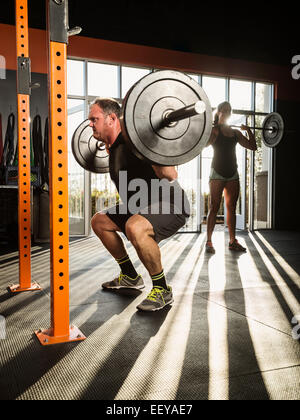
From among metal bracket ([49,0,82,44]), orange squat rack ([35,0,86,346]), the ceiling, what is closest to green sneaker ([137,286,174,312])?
orange squat rack ([35,0,86,346])

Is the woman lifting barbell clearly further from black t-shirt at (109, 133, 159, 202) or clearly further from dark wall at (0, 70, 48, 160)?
dark wall at (0, 70, 48, 160)

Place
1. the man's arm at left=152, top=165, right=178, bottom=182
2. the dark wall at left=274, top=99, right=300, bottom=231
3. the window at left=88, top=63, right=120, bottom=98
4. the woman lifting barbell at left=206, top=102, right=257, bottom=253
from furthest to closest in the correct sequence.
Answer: the dark wall at left=274, top=99, right=300, bottom=231, the window at left=88, top=63, right=120, bottom=98, the woman lifting barbell at left=206, top=102, right=257, bottom=253, the man's arm at left=152, top=165, right=178, bottom=182

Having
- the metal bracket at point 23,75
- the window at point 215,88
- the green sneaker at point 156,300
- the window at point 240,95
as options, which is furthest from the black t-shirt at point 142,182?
the window at point 240,95

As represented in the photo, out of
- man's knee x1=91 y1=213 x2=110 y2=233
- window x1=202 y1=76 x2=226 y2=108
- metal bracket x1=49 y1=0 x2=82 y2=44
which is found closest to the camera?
metal bracket x1=49 y1=0 x2=82 y2=44

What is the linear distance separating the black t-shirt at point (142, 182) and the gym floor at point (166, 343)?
0.58m

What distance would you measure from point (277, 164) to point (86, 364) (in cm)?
594

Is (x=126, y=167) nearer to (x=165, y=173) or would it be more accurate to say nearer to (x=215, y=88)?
(x=165, y=173)

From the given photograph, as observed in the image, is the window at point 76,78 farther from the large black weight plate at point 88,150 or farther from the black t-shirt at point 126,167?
the black t-shirt at point 126,167

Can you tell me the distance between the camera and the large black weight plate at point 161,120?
146 cm

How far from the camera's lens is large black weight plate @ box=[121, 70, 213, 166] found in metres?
1.46

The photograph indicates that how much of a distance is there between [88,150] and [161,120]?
1.02 m

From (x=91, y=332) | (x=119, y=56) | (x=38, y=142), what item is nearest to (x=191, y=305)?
(x=91, y=332)

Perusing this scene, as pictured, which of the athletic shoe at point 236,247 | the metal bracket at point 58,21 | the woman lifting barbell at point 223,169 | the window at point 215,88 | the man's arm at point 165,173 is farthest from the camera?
the window at point 215,88

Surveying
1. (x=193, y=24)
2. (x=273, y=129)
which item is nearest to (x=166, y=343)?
(x=273, y=129)
